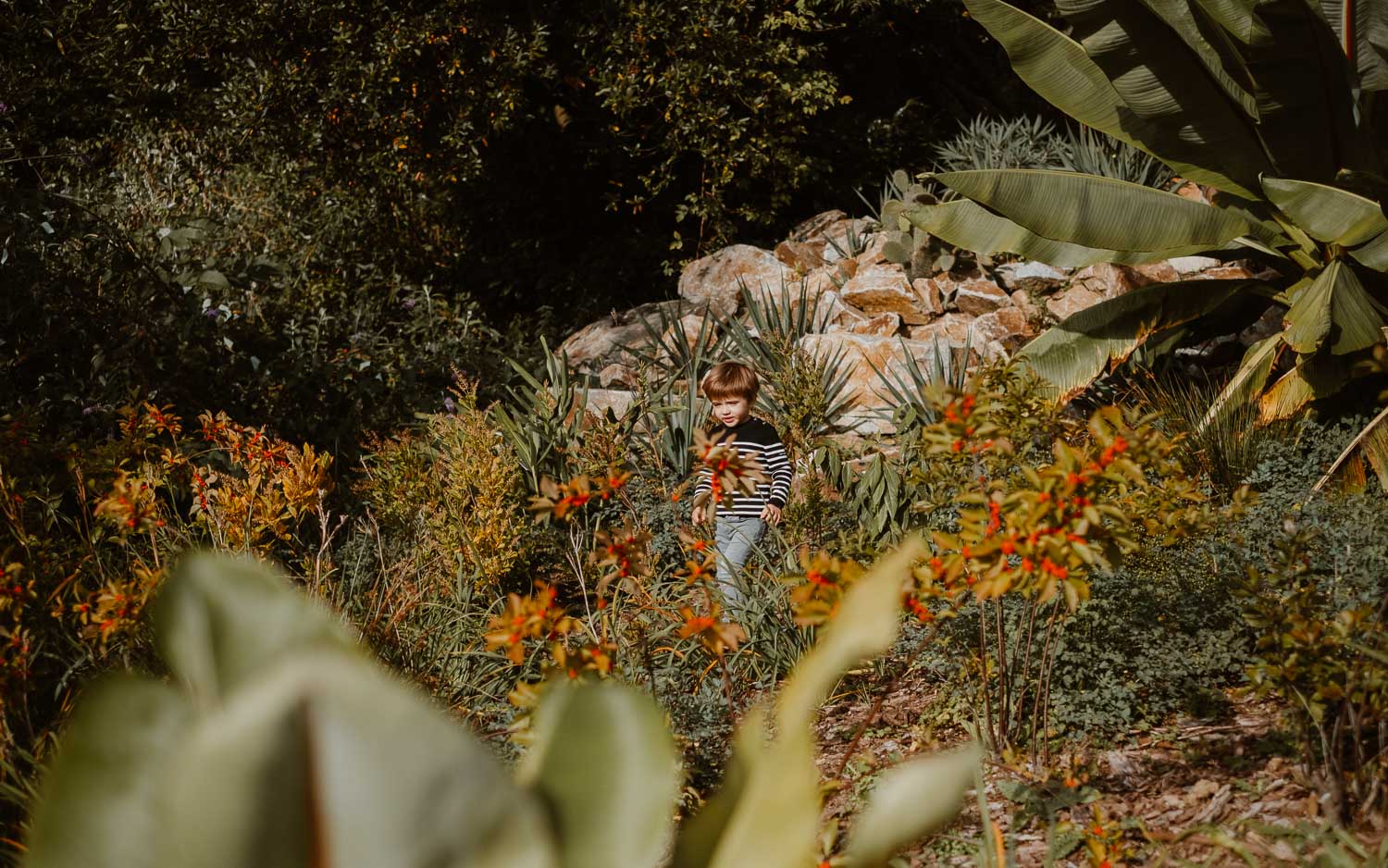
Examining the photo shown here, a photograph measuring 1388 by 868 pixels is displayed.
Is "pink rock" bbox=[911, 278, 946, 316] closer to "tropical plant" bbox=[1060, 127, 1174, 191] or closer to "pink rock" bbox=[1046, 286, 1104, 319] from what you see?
"pink rock" bbox=[1046, 286, 1104, 319]

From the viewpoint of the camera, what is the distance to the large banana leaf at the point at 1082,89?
191 inches

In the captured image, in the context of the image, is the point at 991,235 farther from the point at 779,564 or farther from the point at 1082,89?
the point at 779,564

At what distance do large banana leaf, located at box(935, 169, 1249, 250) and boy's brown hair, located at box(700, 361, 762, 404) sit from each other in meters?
1.46

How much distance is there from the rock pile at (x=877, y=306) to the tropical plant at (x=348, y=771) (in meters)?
4.88

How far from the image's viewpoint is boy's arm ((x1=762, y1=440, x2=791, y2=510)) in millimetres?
3971

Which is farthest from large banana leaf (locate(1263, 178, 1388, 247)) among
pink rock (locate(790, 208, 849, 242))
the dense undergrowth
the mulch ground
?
pink rock (locate(790, 208, 849, 242))

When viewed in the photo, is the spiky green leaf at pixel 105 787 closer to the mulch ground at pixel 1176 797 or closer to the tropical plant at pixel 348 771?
the tropical plant at pixel 348 771

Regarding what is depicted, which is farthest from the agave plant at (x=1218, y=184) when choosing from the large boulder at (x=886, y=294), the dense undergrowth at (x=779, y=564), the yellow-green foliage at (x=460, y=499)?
the yellow-green foliage at (x=460, y=499)

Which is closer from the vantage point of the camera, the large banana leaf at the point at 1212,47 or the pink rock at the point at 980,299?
the large banana leaf at the point at 1212,47

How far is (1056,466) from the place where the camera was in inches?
71.8

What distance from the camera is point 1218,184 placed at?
4980 mm

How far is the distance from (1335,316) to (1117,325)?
1.00 meters

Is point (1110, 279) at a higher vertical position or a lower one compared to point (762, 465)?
lower

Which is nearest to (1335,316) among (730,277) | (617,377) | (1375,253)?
(1375,253)
